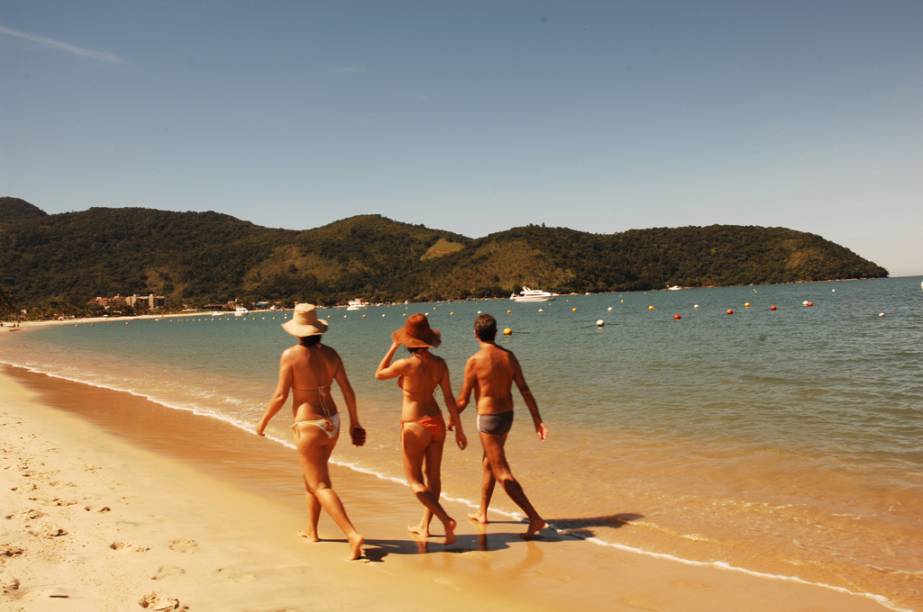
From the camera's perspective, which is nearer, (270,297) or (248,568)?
(248,568)

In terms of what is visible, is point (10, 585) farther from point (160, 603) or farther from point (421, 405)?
point (421, 405)

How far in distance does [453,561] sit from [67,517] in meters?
3.48

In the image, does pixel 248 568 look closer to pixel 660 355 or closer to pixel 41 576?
pixel 41 576

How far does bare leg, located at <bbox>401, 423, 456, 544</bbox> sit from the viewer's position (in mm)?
5121

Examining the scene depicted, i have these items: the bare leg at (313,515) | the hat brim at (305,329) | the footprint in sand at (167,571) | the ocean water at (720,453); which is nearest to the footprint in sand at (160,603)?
the footprint in sand at (167,571)

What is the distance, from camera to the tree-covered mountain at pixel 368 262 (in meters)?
152

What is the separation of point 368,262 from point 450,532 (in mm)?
183578

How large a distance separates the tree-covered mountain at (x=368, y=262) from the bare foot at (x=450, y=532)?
141 m

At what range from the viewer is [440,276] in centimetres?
16725

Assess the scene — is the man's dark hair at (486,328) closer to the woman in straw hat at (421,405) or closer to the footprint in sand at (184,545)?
the woman in straw hat at (421,405)

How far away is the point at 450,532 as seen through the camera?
5254 millimetres

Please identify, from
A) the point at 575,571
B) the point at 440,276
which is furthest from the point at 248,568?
the point at 440,276

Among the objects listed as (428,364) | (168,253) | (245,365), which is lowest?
(245,365)

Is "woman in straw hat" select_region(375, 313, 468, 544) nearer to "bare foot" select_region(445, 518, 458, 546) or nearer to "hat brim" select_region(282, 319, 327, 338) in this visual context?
"bare foot" select_region(445, 518, 458, 546)
